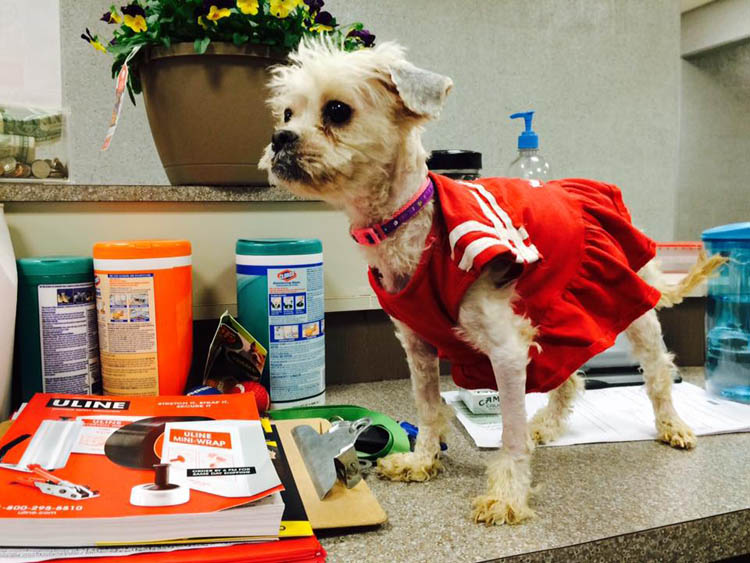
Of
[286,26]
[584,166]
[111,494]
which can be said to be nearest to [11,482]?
[111,494]

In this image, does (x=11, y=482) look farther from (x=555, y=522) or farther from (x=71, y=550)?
(x=555, y=522)

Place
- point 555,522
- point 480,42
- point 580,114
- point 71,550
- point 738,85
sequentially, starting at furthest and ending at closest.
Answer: point 738,85 < point 580,114 < point 480,42 < point 555,522 < point 71,550

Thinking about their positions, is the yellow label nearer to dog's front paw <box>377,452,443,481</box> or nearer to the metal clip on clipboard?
the metal clip on clipboard

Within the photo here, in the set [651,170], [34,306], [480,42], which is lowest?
[34,306]

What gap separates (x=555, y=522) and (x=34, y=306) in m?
0.73

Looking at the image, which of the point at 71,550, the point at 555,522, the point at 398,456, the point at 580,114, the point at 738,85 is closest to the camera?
the point at 71,550

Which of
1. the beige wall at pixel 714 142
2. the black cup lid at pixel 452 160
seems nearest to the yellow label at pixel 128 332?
the black cup lid at pixel 452 160

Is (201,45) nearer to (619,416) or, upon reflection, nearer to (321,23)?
(321,23)

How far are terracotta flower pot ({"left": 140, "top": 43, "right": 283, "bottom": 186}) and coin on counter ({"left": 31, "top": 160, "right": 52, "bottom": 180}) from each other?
0.18 metres

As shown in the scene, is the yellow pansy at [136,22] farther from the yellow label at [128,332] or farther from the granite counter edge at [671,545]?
the granite counter edge at [671,545]

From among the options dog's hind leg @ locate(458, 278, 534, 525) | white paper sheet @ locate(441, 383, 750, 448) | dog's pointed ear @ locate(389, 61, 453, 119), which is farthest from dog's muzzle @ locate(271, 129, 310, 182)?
white paper sheet @ locate(441, 383, 750, 448)

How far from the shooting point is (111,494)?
17.7 inches

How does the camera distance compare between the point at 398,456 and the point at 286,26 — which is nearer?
the point at 398,456

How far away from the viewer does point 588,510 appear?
57 centimetres
